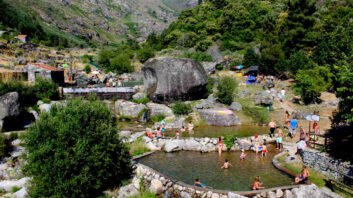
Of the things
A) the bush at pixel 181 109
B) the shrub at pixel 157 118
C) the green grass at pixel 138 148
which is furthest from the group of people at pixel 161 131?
the bush at pixel 181 109

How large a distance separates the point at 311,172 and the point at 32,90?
3072 cm

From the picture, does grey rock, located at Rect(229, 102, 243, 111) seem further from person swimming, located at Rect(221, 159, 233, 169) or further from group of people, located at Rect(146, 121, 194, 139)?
person swimming, located at Rect(221, 159, 233, 169)

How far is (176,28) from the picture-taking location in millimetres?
101125

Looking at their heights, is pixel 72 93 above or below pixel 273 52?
below

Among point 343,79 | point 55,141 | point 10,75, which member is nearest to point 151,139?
point 55,141

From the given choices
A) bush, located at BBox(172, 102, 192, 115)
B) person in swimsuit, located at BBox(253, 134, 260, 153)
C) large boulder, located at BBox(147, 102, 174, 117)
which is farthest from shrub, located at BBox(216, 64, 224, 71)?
person in swimsuit, located at BBox(253, 134, 260, 153)

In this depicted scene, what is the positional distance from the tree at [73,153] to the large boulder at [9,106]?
13318mm

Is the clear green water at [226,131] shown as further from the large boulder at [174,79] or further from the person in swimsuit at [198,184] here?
the person in swimsuit at [198,184]

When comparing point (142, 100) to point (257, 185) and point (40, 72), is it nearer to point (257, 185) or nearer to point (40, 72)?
point (40, 72)

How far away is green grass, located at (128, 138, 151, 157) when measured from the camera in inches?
952

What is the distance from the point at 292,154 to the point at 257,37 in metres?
60.4

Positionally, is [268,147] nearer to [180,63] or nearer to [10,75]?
[180,63]

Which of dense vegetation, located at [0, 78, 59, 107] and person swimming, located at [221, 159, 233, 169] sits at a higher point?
dense vegetation, located at [0, 78, 59, 107]

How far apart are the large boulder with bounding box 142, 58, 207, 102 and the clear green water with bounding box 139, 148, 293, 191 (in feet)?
48.0
